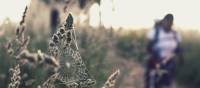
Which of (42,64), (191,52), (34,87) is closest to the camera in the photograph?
(42,64)

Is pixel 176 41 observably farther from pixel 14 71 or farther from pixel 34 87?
pixel 14 71

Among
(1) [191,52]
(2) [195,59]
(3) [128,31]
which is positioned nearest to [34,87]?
(2) [195,59]

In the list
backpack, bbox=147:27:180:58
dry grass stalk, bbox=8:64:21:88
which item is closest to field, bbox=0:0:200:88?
dry grass stalk, bbox=8:64:21:88

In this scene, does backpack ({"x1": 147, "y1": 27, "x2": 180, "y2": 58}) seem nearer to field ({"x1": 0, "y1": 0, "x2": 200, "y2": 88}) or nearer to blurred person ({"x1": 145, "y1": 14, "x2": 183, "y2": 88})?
blurred person ({"x1": 145, "y1": 14, "x2": 183, "y2": 88})

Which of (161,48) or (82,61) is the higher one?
(82,61)

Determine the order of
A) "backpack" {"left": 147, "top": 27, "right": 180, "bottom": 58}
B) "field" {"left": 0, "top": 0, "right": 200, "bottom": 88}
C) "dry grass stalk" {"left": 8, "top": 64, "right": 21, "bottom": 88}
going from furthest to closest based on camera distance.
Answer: "backpack" {"left": 147, "top": 27, "right": 180, "bottom": 58}, "field" {"left": 0, "top": 0, "right": 200, "bottom": 88}, "dry grass stalk" {"left": 8, "top": 64, "right": 21, "bottom": 88}

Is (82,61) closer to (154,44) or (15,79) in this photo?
(15,79)

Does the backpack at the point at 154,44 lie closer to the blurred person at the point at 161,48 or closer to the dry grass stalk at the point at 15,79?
the blurred person at the point at 161,48

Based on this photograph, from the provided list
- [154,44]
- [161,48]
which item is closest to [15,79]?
[154,44]
